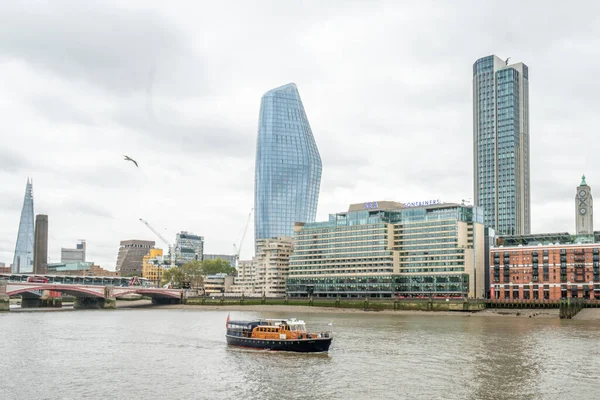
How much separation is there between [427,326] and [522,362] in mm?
51945

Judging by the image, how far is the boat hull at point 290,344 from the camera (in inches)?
3271

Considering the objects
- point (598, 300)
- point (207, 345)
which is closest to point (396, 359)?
point (207, 345)

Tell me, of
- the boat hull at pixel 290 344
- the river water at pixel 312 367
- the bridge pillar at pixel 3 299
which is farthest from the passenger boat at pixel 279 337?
the bridge pillar at pixel 3 299

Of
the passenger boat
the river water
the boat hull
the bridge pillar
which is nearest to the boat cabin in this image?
the passenger boat

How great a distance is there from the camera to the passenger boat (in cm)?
8344

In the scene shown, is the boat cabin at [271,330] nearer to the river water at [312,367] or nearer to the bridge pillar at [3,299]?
the river water at [312,367]

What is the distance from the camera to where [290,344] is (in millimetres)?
85250

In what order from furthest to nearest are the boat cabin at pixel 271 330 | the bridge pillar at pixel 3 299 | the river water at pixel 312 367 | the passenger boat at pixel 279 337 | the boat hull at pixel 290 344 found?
the bridge pillar at pixel 3 299 < the boat cabin at pixel 271 330 < the passenger boat at pixel 279 337 < the boat hull at pixel 290 344 < the river water at pixel 312 367

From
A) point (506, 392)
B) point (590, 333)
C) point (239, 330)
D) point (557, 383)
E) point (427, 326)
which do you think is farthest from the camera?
point (427, 326)

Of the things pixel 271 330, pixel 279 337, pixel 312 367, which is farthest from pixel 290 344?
pixel 312 367

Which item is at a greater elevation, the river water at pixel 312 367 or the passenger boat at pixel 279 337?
the passenger boat at pixel 279 337

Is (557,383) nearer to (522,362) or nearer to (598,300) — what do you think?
(522,362)

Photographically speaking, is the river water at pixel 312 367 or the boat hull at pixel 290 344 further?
the boat hull at pixel 290 344

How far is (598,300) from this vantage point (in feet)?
599
